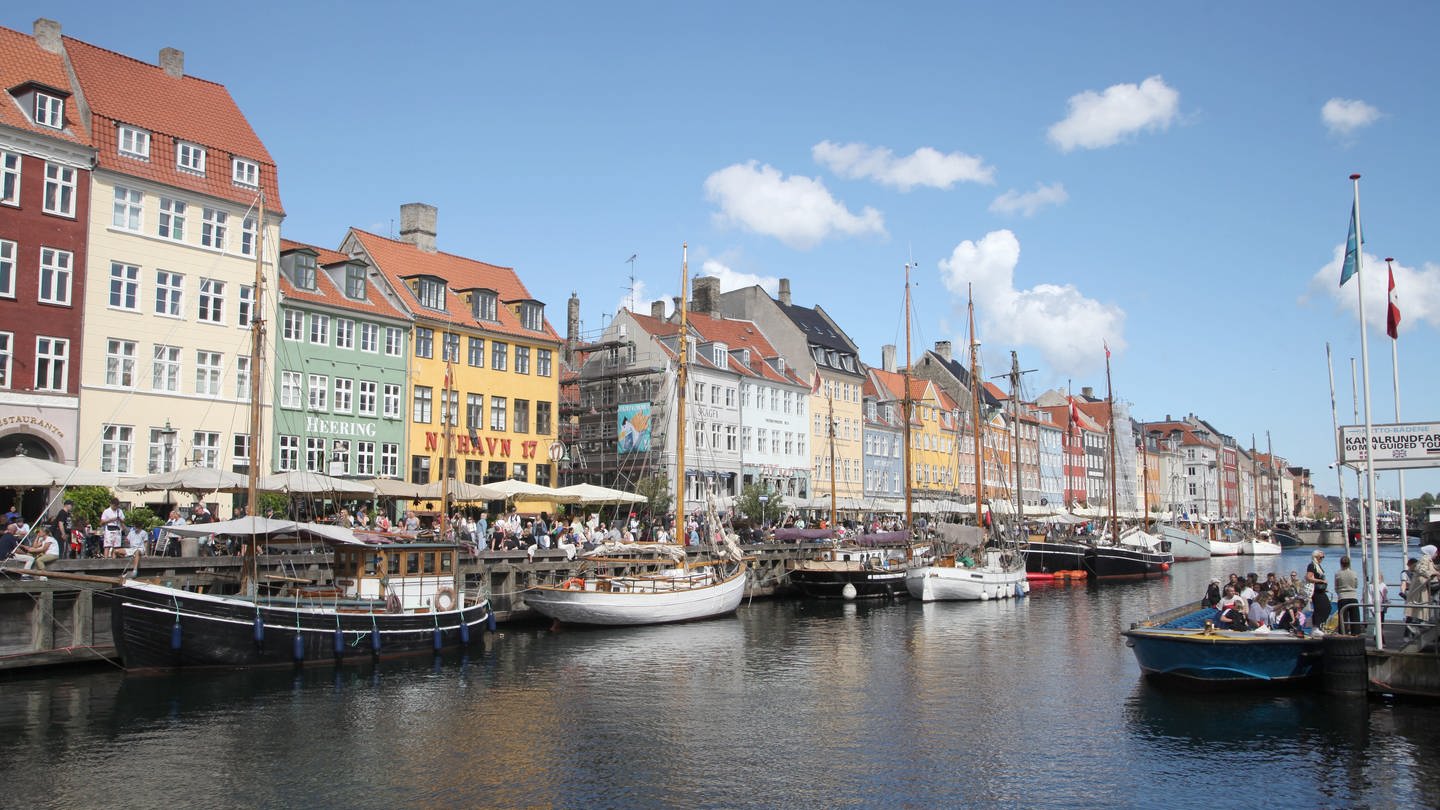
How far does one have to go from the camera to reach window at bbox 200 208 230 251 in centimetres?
4312

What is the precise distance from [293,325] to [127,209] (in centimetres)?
783

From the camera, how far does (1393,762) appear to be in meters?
17.8

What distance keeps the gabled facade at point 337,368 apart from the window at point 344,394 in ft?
0.14

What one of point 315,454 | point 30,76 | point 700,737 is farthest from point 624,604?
point 30,76

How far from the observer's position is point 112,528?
2945 cm

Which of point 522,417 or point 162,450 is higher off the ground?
point 522,417

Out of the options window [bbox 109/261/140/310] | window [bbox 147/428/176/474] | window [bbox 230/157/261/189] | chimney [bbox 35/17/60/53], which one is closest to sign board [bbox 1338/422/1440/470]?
window [bbox 147/428/176/474]

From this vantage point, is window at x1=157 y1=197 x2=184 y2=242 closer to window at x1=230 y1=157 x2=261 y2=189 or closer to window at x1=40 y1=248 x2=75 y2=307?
window at x1=230 y1=157 x2=261 y2=189

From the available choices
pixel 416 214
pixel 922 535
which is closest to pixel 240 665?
pixel 416 214

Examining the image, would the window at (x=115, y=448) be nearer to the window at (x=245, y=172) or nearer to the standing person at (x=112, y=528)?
the standing person at (x=112, y=528)

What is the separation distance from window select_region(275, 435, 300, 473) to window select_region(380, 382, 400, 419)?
4449 millimetres

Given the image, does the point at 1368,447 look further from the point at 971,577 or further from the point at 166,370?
the point at 166,370

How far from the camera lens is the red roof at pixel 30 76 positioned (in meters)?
37.0

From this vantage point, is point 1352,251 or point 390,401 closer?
point 1352,251
